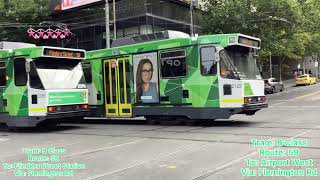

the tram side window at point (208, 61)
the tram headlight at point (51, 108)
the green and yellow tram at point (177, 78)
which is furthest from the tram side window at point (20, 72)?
the tram side window at point (208, 61)

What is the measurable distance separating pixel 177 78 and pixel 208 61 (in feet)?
4.93

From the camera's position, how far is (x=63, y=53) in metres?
17.3

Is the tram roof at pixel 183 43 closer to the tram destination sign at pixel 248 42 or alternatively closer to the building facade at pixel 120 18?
the tram destination sign at pixel 248 42

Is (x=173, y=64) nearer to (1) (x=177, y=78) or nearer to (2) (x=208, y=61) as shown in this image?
(1) (x=177, y=78)

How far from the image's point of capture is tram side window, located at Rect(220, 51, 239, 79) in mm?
15648

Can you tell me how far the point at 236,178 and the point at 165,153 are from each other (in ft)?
9.80

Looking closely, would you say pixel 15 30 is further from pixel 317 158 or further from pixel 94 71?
pixel 317 158

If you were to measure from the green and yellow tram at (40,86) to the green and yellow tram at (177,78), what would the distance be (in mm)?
1628

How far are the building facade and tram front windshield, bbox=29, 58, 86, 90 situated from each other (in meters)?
19.9

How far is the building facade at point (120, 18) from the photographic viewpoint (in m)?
38.4

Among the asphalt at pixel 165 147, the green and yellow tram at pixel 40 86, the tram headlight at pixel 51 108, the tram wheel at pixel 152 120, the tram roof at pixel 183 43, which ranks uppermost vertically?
the tram roof at pixel 183 43

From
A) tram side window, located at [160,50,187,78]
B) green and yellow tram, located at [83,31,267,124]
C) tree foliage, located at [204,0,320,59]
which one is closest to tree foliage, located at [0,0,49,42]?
tree foliage, located at [204,0,320,59]

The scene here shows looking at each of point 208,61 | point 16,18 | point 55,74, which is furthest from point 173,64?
point 16,18

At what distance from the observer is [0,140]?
15188 mm
